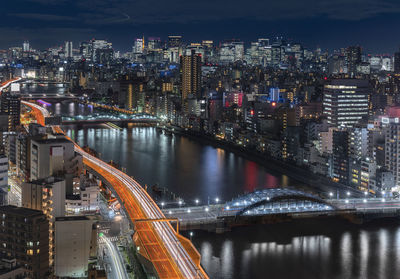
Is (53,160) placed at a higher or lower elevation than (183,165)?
higher

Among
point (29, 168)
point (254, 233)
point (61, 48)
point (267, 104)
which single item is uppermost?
point (61, 48)

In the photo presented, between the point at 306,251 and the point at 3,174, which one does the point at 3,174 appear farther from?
the point at 306,251

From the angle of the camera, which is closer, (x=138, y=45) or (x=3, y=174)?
(x=3, y=174)

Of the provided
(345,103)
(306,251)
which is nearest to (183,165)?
(345,103)

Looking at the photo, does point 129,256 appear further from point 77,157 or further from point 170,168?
point 170,168

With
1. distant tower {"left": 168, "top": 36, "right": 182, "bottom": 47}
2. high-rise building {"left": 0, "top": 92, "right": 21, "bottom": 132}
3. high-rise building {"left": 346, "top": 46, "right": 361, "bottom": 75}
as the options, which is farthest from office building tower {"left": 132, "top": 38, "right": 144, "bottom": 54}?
high-rise building {"left": 0, "top": 92, "right": 21, "bottom": 132}

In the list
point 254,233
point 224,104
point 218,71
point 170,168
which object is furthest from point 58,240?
A: point 218,71

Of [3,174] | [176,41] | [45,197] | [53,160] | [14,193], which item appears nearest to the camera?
[45,197]
